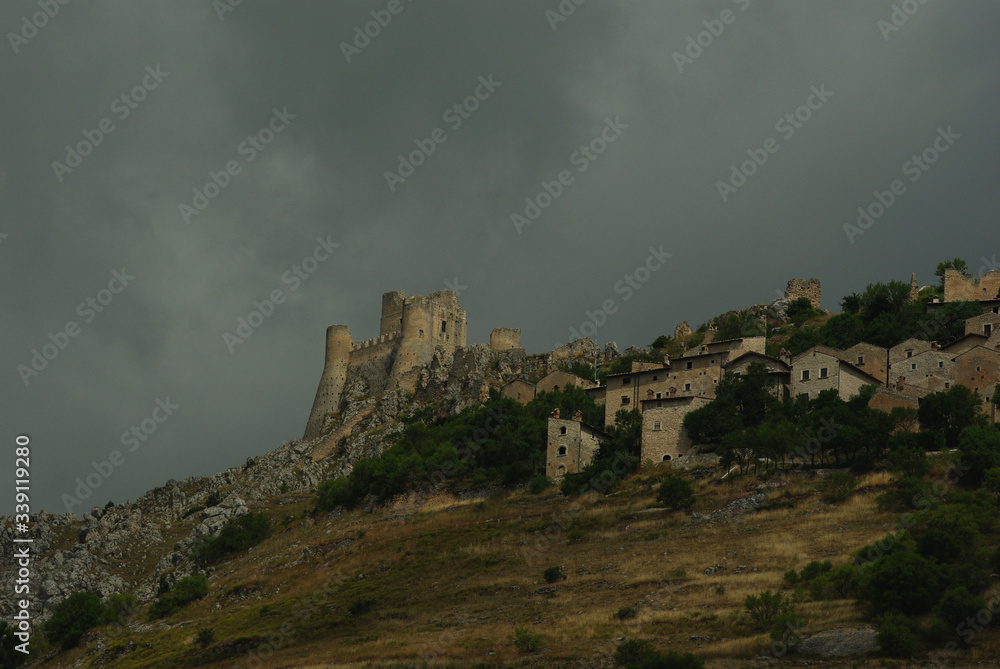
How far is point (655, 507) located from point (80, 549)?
4613cm

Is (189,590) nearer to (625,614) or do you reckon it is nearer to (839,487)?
(625,614)

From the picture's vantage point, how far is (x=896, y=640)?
35.7 m

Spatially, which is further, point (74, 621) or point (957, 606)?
point (74, 621)

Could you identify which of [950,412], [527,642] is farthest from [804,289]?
[527,642]

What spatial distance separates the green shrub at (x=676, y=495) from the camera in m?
57.8

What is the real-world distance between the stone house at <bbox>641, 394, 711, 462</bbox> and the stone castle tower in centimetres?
4744

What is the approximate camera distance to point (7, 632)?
2680 inches

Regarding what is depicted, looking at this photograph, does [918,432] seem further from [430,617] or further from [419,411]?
[419,411]

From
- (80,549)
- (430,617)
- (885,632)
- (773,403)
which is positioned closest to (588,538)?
(430,617)

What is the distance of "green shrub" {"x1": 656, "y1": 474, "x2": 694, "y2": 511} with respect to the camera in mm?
57812

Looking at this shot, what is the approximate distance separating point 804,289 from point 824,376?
38430 millimetres

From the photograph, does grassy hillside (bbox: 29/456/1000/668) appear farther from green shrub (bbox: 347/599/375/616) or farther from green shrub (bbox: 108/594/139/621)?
green shrub (bbox: 108/594/139/621)

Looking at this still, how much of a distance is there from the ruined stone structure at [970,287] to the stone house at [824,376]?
19952 mm

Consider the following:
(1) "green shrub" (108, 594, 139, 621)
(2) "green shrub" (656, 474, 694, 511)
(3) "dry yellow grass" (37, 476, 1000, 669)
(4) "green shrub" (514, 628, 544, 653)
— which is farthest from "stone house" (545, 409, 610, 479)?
(4) "green shrub" (514, 628, 544, 653)
